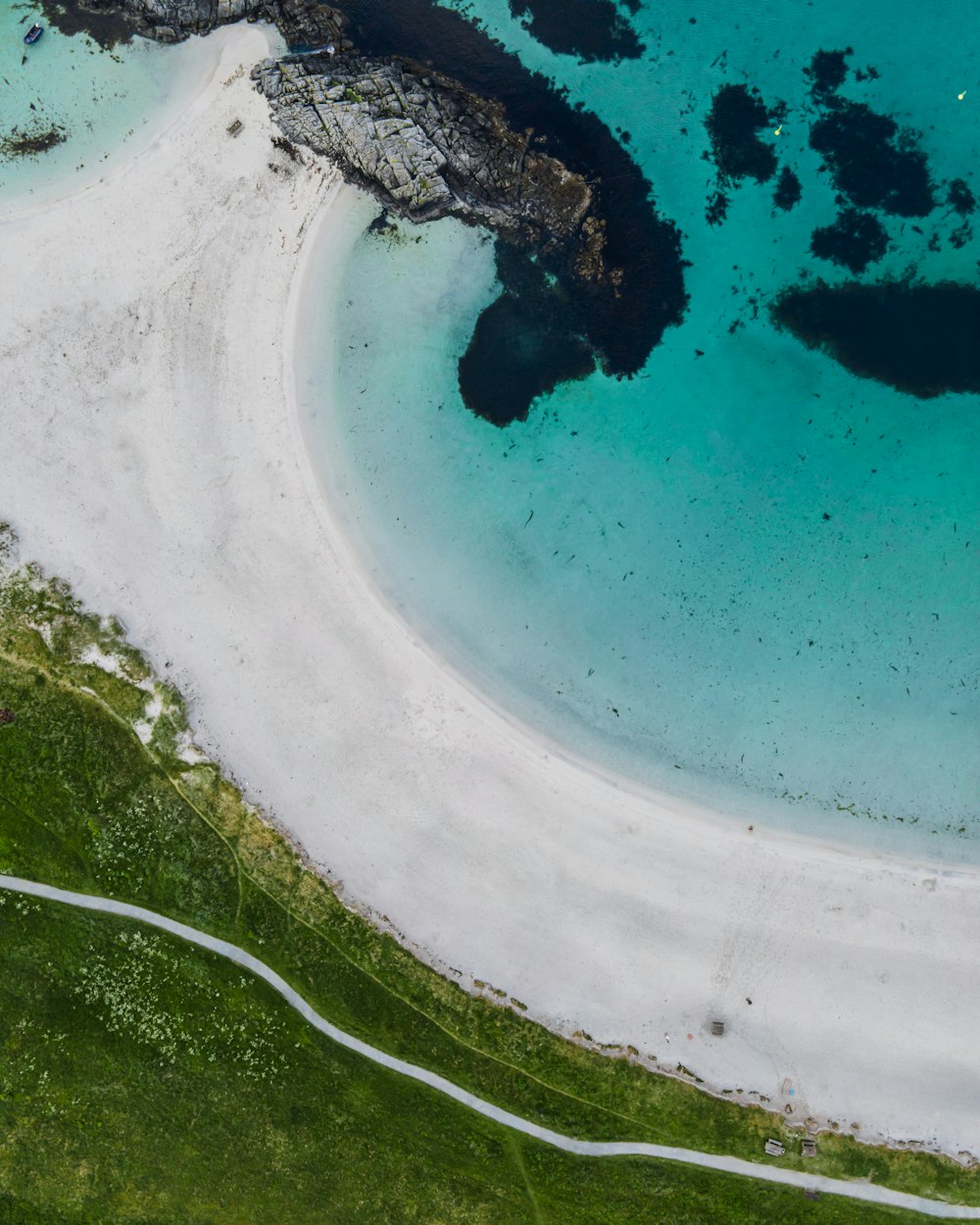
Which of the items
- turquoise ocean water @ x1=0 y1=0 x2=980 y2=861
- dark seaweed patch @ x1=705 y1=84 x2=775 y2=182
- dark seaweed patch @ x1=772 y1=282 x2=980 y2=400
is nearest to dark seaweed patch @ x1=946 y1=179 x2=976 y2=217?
turquoise ocean water @ x1=0 y1=0 x2=980 y2=861

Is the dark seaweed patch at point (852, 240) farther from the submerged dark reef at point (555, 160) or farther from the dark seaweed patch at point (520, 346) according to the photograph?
the dark seaweed patch at point (520, 346)

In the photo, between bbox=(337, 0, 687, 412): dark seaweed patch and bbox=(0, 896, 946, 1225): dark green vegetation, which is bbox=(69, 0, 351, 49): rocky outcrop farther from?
bbox=(0, 896, 946, 1225): dark green vegetation

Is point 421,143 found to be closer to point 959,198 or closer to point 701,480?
point 701,480

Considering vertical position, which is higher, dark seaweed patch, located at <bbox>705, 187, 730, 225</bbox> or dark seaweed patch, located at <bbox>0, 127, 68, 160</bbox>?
dark seaweed patch, located at <bbox>705, 187, 730, 225</bbox>

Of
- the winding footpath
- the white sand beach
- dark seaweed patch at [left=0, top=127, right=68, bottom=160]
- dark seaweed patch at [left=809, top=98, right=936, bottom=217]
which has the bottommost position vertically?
the winding footpath

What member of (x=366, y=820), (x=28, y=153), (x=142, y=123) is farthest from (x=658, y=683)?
(x=28, y=153)

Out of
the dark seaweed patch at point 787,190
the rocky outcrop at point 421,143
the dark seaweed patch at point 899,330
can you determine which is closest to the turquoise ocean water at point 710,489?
the dark seaweed patch at point 787,190
